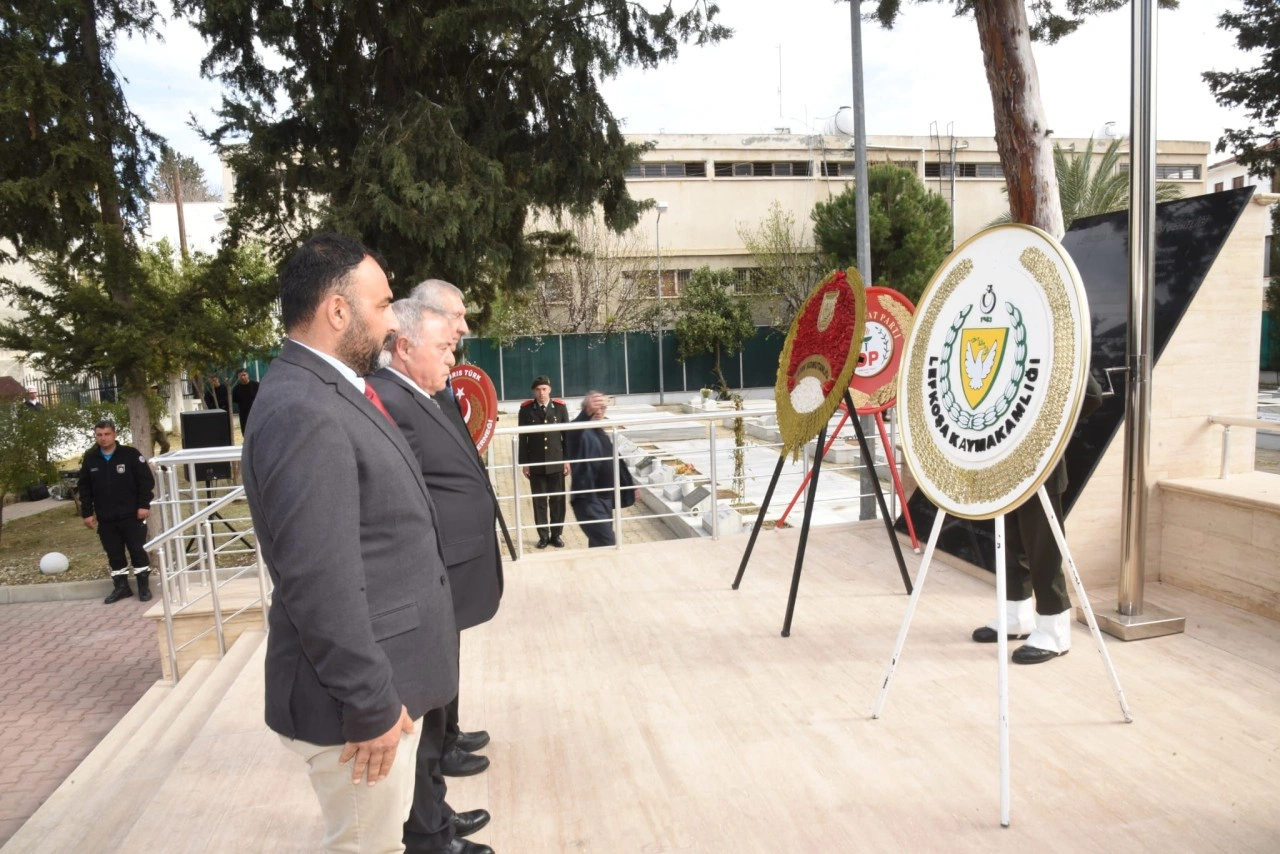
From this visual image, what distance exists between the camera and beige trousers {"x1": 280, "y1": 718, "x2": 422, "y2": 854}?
173 cm

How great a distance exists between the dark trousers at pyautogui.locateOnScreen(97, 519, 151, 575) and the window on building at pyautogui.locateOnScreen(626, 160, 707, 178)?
85.5 feet

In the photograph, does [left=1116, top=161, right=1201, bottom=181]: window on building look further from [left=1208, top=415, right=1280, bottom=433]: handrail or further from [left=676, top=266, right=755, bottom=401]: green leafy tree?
[left=1208, top=415, right=1280, bottom=433]: handrail

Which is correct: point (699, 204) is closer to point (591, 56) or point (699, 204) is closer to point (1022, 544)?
point (591, 56)

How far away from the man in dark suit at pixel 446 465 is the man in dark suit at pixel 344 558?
2.15 feet

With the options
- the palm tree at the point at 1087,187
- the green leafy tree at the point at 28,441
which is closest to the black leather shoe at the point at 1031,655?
the green leafy tree at the point at 28,441

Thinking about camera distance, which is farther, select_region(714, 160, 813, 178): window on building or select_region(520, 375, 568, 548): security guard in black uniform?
select_region(714, 160, 813, 178): window on building

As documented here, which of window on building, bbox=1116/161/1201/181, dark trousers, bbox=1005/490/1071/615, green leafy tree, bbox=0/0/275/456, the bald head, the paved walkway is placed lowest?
the paved walkway

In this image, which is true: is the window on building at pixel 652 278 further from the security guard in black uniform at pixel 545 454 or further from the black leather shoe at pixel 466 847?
the black leather shoe at pixel 466 847

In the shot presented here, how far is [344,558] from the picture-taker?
1573mm

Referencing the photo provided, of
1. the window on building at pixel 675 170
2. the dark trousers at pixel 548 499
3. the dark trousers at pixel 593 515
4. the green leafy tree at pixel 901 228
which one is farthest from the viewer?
the window on building at pixel 675 170

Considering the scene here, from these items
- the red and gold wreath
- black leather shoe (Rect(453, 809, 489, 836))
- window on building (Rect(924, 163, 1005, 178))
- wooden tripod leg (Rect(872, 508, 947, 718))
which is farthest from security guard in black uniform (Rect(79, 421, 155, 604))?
window on building (Rect(924, 163, 1005, 178))

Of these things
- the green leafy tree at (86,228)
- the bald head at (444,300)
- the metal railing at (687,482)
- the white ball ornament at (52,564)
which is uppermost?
the green leafy tree at (86,228)

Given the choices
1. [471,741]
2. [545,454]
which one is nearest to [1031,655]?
[471,741]

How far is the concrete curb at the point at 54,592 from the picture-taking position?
905 cm
